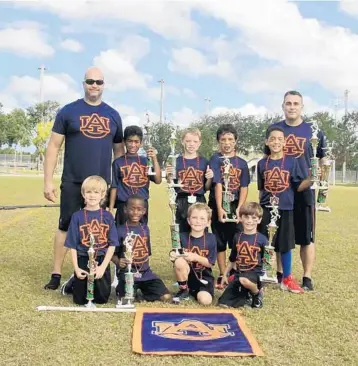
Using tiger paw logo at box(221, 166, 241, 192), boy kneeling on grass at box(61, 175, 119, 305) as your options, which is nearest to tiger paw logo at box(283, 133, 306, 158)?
tiger paw logo at box(221, 166, 241, 192)

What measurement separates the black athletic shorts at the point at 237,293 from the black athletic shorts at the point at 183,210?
104cm

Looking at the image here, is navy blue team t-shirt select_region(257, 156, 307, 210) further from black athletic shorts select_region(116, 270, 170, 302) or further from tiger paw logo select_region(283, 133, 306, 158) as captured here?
black athletic shorts select_region(116, 270, 170, 302)

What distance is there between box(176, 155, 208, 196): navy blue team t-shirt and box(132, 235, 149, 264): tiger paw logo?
32.3 inches

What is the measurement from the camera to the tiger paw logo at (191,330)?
4.29 meters

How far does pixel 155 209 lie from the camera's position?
660 inches

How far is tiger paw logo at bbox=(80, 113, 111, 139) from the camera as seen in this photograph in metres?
5.76

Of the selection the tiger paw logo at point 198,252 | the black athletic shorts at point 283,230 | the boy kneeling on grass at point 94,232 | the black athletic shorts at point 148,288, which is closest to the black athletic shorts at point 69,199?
the boy kneeling on grass at point 94,232

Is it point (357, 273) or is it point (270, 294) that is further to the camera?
point (357, 273)

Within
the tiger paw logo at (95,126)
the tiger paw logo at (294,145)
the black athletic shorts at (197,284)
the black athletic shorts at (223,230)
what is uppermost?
the tiger paw logo at (95,126)

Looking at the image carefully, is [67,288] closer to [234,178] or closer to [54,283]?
[54,283]

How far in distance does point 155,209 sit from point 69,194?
10921mm

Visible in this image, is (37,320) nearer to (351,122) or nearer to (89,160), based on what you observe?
(89,160)

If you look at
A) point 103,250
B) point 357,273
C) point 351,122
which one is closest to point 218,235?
point 103,250

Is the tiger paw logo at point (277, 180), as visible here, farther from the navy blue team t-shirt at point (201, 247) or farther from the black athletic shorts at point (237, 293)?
the black athletic shorts at point (237, 293)
